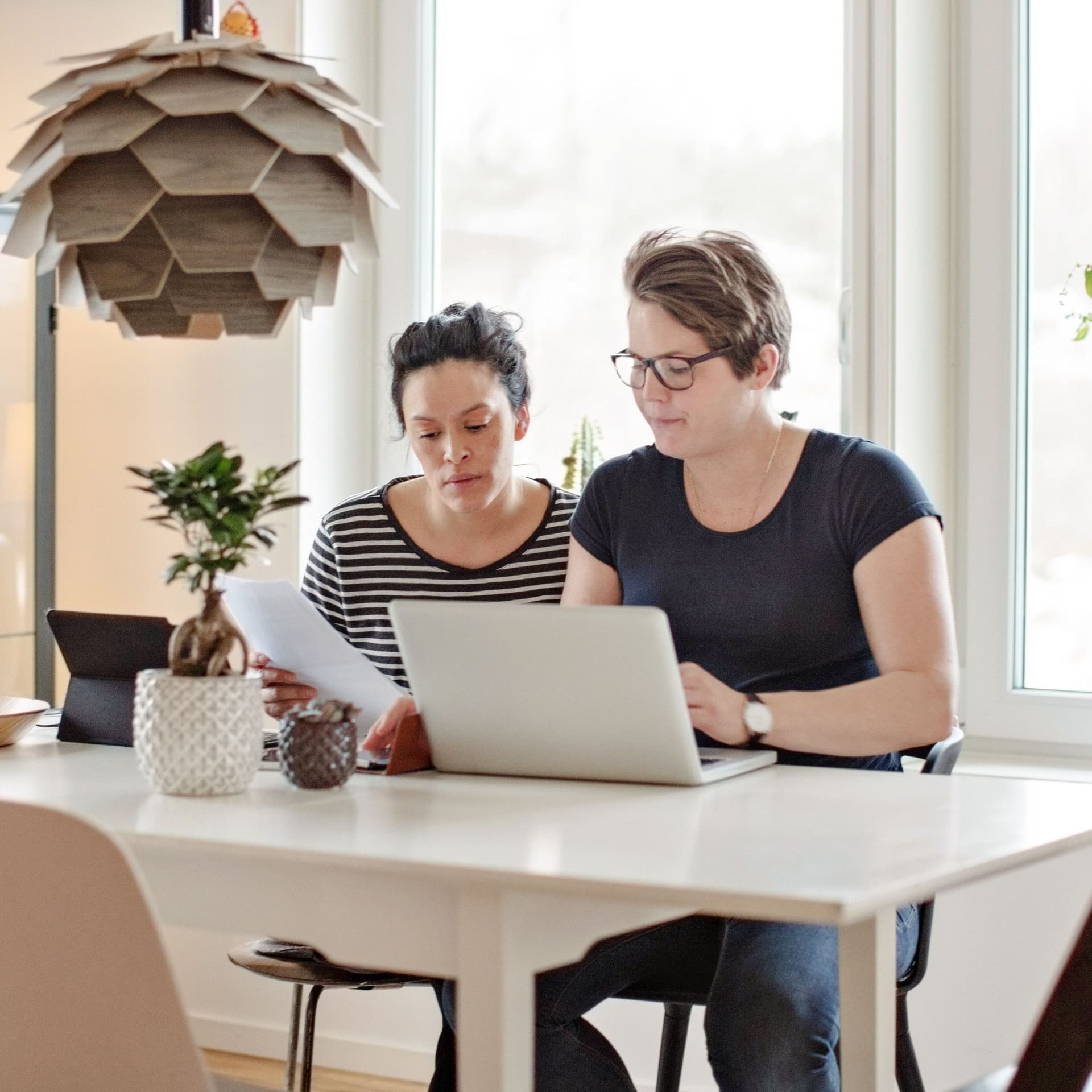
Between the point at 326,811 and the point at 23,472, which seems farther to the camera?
the point at 23,472

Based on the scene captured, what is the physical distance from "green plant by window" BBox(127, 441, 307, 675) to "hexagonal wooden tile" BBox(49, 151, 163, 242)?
0.23 meters

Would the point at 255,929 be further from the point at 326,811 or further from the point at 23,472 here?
the point at 23,472

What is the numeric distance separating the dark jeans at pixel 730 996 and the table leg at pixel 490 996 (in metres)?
0.47

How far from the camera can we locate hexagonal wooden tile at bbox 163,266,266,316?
61.5 inches

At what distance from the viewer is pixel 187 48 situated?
145 centimetres

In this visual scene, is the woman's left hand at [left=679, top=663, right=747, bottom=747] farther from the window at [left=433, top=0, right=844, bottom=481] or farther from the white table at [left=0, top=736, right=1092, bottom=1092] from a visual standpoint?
the window at [left=433, top=0, right=844, bottom=481]

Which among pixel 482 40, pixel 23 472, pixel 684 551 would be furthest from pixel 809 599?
pixel 23 472

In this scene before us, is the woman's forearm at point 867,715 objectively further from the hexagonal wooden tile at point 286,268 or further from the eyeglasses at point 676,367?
the hexagonal wooden tile at point 286,268

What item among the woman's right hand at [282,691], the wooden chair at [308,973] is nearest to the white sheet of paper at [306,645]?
the woman's right hand at [282,691]

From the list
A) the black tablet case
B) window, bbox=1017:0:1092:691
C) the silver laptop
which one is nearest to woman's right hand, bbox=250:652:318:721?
the black tablet case

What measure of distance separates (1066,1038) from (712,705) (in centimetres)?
59

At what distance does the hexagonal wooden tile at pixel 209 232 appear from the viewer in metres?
1.49

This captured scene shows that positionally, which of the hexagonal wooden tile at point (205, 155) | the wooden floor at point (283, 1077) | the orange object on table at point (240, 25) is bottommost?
the wooden floor at point (283, 1077)

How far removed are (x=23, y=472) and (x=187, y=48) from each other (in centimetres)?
211
